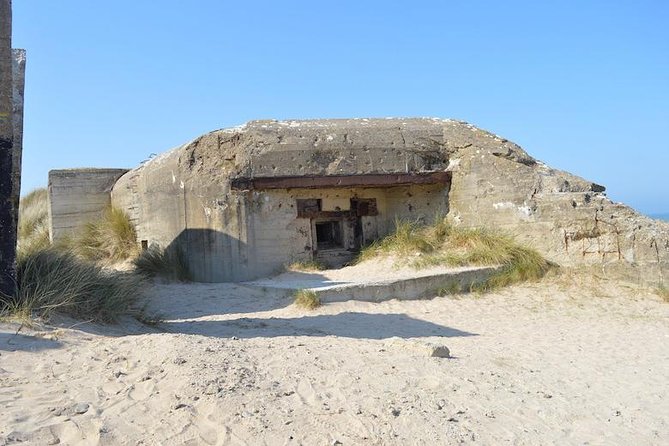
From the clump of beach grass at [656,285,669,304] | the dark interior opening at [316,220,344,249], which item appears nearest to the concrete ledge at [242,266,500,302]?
the dark interior opening at [316,220,344,249]

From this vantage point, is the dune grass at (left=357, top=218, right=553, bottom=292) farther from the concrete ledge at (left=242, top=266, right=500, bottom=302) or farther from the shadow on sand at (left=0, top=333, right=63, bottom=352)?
the shadow on sand at (left=0, top=333, right=63, bottom=352)

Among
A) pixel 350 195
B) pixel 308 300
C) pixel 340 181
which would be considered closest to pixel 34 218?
pixel 350 195

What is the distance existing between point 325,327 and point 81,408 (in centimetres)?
333

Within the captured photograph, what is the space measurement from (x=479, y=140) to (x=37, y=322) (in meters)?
7.25

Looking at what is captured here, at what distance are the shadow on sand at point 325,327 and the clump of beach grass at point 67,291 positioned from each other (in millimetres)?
539

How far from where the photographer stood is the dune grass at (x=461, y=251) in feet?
28.5

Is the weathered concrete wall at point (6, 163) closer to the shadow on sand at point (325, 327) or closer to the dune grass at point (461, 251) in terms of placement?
the shadow on sand at point (325, 327)

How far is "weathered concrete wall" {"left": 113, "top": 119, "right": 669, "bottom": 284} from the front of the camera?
29.3ft

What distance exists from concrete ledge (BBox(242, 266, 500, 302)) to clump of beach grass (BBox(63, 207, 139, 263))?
3.48 meters

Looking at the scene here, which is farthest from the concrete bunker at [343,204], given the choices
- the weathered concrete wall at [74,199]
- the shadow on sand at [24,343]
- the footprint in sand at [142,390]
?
the footprint in sand at [142,390]

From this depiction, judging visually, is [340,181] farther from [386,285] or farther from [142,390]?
[142,390]

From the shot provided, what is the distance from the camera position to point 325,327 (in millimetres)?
6312

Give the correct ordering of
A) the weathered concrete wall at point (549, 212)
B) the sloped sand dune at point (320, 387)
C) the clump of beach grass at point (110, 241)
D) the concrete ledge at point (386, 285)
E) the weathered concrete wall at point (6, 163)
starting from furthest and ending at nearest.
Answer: the clump of beach grass at point (110, 241), the weathered concrete wall at point (549, 212), the concrete ledge at point (386, 285), the weathered concrete wall at point (6, 163), the sloped sand dune at point (320, 387)

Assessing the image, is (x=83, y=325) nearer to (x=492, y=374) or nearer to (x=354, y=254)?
(x=492, y=374)
